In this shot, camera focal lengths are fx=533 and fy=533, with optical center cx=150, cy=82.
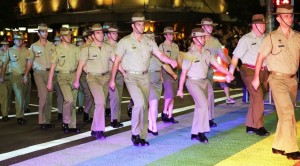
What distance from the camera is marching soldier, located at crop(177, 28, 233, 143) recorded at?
9.41 m

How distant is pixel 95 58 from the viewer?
10.1 m

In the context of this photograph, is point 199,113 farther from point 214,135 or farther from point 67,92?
point 67,92

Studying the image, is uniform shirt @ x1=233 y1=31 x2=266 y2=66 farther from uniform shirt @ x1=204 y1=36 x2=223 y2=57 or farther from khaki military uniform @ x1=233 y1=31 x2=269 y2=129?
uniform shirt @ x1=204 y1=36 x2=223 y2=57

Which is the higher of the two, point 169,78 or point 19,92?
point 169,78

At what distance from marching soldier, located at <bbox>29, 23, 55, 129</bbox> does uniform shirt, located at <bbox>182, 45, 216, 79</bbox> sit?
12.0 ft

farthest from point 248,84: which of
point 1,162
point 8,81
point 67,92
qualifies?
point 8,81

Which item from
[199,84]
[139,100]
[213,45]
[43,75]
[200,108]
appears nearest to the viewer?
[139,100]

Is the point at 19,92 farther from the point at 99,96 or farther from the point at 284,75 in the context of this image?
the point at 284,75

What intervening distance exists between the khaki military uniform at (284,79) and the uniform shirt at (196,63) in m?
1.59

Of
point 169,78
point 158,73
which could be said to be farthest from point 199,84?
point 169,78

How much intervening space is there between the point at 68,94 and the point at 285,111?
4661mm

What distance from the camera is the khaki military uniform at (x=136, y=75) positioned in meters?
9.10

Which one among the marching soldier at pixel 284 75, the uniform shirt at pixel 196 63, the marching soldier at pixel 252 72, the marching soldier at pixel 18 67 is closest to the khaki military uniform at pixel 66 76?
the marching soldier at pixel 18 67

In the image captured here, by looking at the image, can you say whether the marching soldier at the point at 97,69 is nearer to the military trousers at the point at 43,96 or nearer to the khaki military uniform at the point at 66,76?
the khaki military uniform at the point at 66,76
